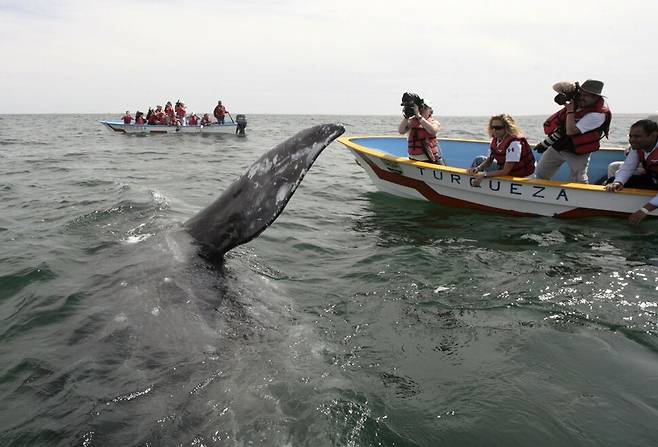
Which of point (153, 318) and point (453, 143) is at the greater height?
point (453, 143)

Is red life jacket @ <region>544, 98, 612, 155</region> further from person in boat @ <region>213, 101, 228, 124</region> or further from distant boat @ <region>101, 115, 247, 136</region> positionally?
person in boat @ <region>213, 101, 228, 124</region>

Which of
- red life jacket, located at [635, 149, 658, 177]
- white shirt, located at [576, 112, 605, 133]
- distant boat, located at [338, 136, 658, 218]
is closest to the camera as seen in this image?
red life jacket, located at [635, 149, 658, 177]

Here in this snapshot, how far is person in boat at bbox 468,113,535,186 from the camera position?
31.9ft

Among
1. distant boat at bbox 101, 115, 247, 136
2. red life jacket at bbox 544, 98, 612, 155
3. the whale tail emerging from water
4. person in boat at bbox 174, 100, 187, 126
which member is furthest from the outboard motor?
the whale tail emerging from water

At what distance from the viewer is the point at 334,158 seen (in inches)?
898

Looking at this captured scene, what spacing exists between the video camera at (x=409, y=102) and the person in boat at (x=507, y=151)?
1.71m

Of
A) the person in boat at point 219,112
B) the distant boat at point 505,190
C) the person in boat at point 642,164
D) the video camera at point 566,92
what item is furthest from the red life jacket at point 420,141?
the person in boat at point 219,112

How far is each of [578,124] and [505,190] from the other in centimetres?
190

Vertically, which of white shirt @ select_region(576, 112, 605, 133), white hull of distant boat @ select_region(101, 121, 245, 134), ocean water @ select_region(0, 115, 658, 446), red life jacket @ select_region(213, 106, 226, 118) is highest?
red life jacket @ select_region(213, 106, 226, 118)

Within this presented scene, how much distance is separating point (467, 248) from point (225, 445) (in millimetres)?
5908

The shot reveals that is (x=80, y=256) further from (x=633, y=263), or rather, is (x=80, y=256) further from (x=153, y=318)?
(x=633, y=263)

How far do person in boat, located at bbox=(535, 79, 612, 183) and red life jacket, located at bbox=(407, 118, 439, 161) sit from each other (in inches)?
104

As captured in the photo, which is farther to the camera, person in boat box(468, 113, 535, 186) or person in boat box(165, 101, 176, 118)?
person in boat box(165, 101, 176, 118)

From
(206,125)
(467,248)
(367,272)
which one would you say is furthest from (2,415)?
(206,125)
